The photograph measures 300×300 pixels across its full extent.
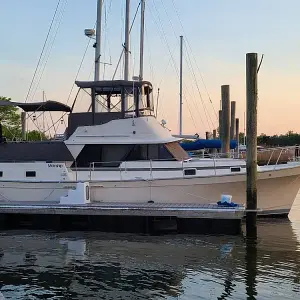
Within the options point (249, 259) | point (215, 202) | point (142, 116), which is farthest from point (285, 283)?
point (142, 116)

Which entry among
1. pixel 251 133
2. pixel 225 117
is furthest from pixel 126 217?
pixel 225 117

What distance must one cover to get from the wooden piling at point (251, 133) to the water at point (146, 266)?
2.65 ft

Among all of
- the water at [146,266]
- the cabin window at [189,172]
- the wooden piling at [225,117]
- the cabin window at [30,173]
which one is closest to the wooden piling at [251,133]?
the water at [146,266]

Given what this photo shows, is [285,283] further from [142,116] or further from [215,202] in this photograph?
[142,116]

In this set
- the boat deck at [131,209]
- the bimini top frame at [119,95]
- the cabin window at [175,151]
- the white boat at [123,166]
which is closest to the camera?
the boat deck at [131,209]

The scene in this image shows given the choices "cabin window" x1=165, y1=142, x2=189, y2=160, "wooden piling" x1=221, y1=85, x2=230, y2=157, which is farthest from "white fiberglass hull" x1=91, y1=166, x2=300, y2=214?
"wooden piling" x1=221, y1=85, x2=230, y2=157

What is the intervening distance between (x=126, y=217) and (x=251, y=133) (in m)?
4.40

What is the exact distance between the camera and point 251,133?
47.0ft

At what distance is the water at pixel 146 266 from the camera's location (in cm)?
962

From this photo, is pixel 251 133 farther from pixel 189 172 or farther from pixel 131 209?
pixel 131 209

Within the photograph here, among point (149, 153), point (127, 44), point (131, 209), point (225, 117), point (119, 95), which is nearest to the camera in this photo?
point (131, 209)

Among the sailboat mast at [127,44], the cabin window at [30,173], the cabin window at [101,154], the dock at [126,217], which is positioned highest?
the sailboat mast at [127,44]

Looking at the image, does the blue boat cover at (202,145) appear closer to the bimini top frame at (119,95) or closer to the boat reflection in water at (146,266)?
the bimini top frame at (119,95)

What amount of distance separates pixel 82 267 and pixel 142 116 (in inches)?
282
